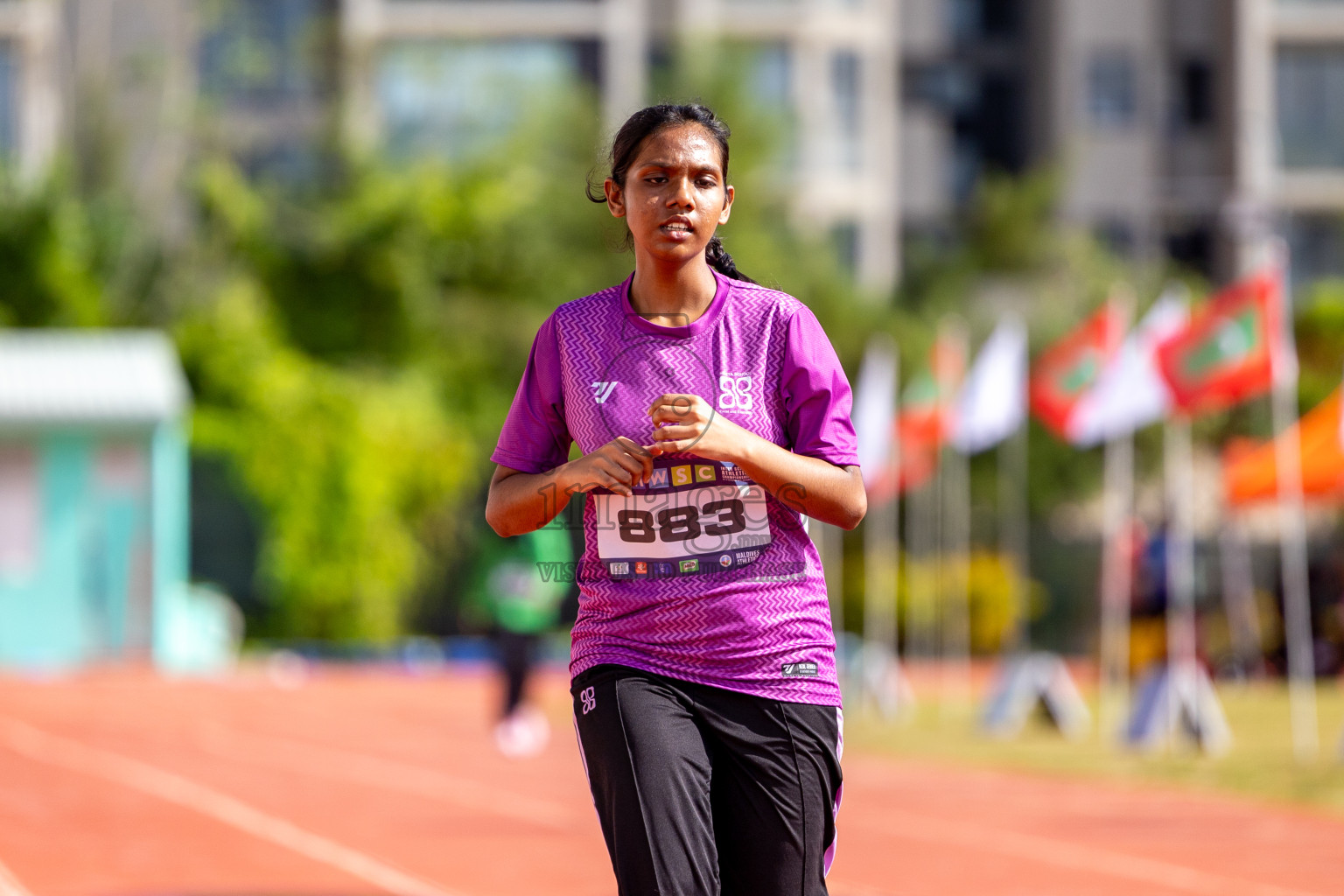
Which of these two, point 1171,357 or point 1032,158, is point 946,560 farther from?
point 1032,158

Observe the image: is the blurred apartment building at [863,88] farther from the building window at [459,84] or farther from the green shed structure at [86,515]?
the green shed structure at [86,515]

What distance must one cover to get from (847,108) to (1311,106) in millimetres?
10330

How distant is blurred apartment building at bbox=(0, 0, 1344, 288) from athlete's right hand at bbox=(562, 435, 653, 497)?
3793 centimetres

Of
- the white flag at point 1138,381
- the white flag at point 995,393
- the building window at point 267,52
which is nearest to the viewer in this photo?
the white flag at point 1138,381

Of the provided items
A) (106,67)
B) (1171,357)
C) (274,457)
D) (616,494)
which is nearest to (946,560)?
(274,457)

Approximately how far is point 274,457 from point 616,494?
26778 mm

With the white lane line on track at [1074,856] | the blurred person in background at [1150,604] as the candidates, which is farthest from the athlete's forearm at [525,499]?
the blurred person in background at [1150,604]

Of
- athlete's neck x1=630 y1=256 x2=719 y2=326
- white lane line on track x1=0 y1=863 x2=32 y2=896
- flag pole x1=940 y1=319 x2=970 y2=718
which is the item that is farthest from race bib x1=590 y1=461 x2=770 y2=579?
flag pole x1=940 y1=319 x2=970 y2=718

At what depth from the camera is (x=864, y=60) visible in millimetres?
49875

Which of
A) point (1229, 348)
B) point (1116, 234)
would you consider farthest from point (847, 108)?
point (1229, 348)

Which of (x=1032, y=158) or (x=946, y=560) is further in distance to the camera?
(x=1032, y=158)

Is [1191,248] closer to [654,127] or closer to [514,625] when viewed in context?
[514,625]

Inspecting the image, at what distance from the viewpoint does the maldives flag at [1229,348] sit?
16.2 m

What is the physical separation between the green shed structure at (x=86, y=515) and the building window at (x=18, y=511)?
11 millimetres
